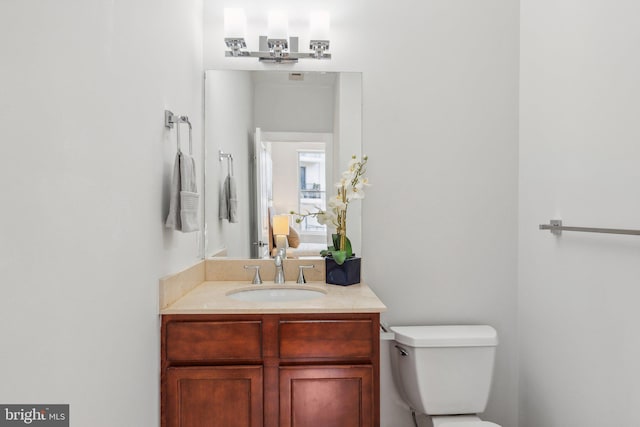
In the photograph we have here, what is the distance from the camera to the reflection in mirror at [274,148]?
225cm

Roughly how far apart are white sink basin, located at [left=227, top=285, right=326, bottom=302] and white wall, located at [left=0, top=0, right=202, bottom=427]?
0.46 m

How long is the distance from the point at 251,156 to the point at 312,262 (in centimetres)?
64

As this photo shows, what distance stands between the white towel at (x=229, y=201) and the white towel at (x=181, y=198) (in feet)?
1.74

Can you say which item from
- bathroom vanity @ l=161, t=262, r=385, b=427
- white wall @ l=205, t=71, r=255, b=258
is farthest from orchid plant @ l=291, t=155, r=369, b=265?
bathroom vanity @ l=161, t=262, r=385, b=427

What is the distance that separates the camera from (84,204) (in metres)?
1.05

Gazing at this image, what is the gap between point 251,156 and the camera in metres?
2.26

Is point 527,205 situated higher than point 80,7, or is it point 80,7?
point 80,7

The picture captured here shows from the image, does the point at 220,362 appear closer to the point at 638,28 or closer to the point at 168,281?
the point at 168,281

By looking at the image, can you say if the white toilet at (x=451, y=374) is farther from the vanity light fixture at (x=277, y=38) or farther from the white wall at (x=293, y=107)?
the vanity light fixture at (x=277, y=38)

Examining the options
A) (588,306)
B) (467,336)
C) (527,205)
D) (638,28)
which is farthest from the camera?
(527,205)

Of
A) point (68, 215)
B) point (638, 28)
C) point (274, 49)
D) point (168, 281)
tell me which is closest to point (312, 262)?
point (168, 281)

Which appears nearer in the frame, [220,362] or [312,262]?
[220,362]

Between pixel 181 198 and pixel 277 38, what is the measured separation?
1050 mm

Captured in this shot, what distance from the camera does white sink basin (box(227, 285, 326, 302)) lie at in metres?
2.00
